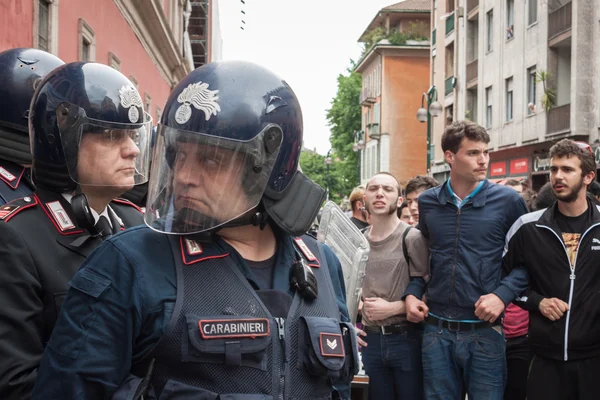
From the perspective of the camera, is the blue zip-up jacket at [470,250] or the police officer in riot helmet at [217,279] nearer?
the police officer in riot helmet at [217,279]

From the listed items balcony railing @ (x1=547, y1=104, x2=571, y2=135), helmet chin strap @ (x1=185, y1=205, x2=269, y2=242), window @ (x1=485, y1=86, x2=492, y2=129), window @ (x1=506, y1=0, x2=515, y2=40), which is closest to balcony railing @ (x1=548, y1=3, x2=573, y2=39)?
balcony railing @ (x1=547, y1=104, x2=571, y2=135)

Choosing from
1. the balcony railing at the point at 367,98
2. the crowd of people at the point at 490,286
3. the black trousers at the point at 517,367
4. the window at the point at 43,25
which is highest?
the balcony railing at the point at 367,98

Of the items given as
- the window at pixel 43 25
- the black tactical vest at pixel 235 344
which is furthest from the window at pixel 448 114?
the black tactical vest at pixel 235 344

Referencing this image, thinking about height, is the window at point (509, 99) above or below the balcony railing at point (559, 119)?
above

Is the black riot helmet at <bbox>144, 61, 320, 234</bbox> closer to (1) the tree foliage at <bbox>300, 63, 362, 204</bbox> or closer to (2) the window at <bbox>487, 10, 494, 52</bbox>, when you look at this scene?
(2) the window at <bbox>487, 10, 494, 52</bbox>

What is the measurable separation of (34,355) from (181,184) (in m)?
0.61

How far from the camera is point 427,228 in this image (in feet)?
17.1

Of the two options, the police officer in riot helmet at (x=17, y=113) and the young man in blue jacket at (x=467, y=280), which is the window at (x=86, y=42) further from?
the police officer in riot helmet at (x=17, y=113)

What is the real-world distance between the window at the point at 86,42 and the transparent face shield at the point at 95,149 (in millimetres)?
8691

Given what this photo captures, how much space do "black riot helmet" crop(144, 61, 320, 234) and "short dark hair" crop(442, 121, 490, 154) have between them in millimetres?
3067

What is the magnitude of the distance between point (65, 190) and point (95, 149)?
18 centimetres

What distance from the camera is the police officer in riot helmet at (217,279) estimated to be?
181 centimetres

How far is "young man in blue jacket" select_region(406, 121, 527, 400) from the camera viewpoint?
491 cm

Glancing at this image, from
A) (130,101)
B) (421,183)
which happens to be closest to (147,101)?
(421,183)
